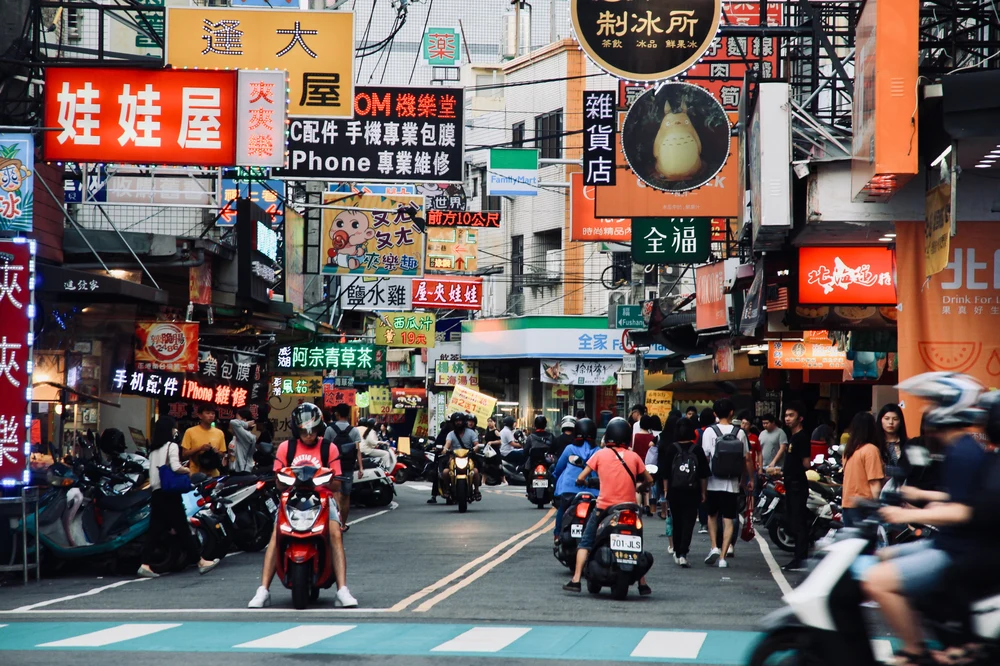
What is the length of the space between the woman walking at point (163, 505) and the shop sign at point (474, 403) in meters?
24.3

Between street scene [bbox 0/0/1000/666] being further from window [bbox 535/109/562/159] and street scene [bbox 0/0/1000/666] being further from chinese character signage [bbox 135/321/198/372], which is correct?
window [bbox 535/109/562/159]

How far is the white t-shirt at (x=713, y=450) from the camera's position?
16297mm

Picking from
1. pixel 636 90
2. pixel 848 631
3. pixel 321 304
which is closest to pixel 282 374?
pixel 321 304

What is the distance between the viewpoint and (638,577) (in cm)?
1338

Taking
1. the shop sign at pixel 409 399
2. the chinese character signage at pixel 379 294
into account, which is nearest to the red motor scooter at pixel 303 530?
the chinese character signage at pixel 379 294

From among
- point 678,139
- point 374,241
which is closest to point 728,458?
point 678,139

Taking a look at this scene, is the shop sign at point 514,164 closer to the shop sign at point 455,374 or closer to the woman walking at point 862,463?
the woman walking at point 862,463

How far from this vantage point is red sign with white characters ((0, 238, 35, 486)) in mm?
14625

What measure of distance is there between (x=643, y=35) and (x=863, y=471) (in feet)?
18.1

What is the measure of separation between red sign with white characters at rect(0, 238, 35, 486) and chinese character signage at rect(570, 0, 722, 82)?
6521mm

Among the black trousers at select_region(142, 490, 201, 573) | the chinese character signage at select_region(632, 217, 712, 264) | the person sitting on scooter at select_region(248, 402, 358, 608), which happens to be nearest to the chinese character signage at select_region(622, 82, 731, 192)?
the chinese character signage at select_region(632, 217, 712, 264)

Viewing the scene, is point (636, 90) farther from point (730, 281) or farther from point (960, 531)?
point (960, 531)

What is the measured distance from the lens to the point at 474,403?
40375mm

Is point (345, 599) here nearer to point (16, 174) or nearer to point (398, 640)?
point (398, 640)
